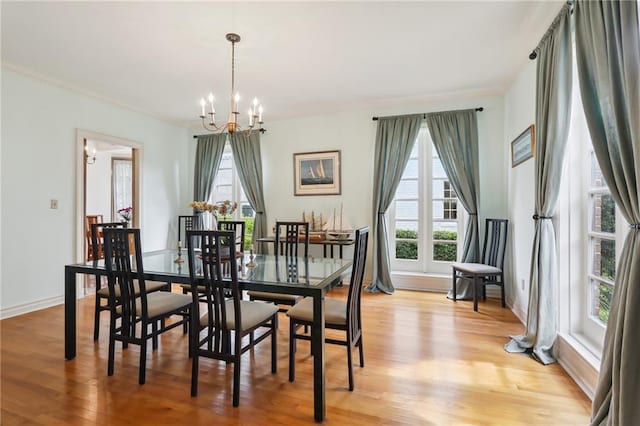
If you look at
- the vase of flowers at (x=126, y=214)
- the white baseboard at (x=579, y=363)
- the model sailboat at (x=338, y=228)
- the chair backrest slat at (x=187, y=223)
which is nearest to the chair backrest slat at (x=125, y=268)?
the model sailboat at (x=338, y=228)

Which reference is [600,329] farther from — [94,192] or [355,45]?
[94,192]

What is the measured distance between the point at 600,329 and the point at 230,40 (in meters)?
3.61

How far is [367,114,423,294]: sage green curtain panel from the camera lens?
4.39m

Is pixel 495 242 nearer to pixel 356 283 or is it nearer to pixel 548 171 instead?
pixel 548 171

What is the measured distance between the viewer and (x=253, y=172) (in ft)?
17.1

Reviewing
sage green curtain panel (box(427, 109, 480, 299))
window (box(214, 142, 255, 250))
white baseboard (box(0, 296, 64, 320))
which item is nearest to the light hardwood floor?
white baseboard (box(0, 296, 64, 320))

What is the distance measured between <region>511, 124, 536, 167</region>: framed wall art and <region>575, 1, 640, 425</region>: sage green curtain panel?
1306mm

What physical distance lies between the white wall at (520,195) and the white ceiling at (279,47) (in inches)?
9.9

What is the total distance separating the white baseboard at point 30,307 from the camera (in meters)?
3.33

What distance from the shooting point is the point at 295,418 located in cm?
176

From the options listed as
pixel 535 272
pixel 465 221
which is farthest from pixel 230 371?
pixel 465 221

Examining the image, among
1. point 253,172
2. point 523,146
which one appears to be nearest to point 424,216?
point 523,146

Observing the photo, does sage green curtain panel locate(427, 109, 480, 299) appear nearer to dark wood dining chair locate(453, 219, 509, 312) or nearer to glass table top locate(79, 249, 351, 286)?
dark wood dining chair locate(453, 219, 509, 312)

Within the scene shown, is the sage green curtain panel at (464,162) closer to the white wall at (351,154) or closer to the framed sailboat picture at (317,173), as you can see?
the white wall at (351,154)
